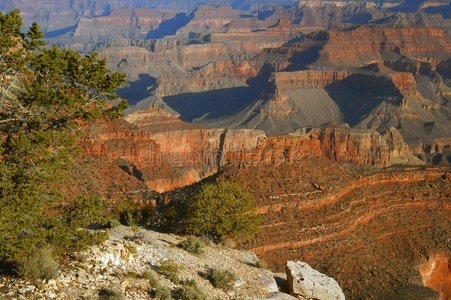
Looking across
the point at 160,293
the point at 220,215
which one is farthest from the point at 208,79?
the point at 160,293

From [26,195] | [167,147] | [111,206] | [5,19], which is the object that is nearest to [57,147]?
[26,195]

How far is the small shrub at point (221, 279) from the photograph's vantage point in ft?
73.9

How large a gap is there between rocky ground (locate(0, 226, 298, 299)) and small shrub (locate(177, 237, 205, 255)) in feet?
0.77

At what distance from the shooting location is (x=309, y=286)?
23.8 m

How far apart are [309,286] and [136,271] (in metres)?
6.57

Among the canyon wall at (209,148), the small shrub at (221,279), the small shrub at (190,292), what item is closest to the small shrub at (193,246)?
the small shrub at (221,279)

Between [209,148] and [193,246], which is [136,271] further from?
[209,148]

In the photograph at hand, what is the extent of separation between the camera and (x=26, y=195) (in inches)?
730

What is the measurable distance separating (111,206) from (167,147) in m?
42.7

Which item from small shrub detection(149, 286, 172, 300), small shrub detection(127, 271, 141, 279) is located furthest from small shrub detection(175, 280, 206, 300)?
small shrub detection(127, 271, 141, 279)

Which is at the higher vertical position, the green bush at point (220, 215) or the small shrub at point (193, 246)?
the small shrub at point (193, 246)

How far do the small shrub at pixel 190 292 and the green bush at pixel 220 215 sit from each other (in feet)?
28.4

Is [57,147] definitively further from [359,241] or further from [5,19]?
[359,241]

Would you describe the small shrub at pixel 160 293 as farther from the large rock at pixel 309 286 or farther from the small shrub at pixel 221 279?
the large rock at pixel 309 286
